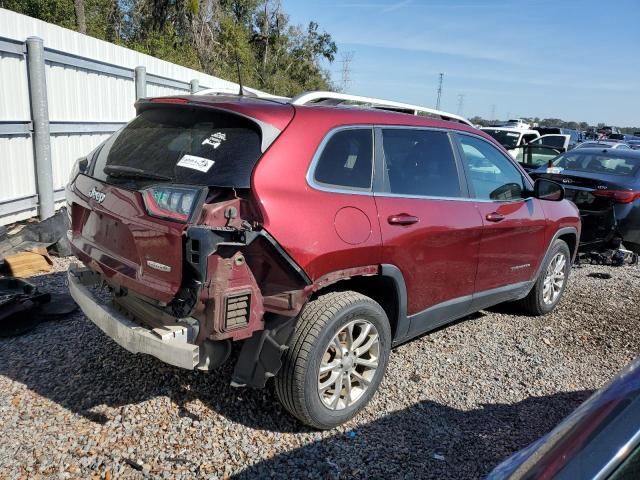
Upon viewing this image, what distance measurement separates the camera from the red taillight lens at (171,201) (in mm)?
2658

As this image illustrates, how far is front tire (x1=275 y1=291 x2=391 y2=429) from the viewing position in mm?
2941

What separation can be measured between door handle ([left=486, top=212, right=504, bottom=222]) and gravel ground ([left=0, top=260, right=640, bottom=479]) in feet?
3.78

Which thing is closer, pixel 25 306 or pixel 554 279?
pixel 25 306

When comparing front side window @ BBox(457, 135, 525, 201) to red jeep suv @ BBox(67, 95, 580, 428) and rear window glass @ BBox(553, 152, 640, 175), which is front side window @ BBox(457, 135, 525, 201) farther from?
rear window glass @ BBox(553, 152, 640, 175)

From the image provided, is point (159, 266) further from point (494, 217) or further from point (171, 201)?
point (494, 217)

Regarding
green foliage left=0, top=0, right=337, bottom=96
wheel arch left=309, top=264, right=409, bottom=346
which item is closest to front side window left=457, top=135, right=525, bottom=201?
wheel arch left=309, top=264, right=409, bottom=346

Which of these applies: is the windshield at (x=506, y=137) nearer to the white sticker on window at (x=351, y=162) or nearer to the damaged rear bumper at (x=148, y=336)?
the white sticker on window at (x=351, y=162)

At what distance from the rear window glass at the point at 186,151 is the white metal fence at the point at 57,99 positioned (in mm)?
3269

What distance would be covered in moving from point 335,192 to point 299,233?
1.35ft

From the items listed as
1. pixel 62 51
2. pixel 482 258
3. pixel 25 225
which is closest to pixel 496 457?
pixel 482 258

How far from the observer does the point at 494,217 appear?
4.23 metres

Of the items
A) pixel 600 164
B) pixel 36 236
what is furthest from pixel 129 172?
pixel 600 164

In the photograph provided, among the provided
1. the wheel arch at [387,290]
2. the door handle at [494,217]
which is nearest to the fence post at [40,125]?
the wheel arch at [387,290]

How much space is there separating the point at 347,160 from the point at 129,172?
1.28 metres
